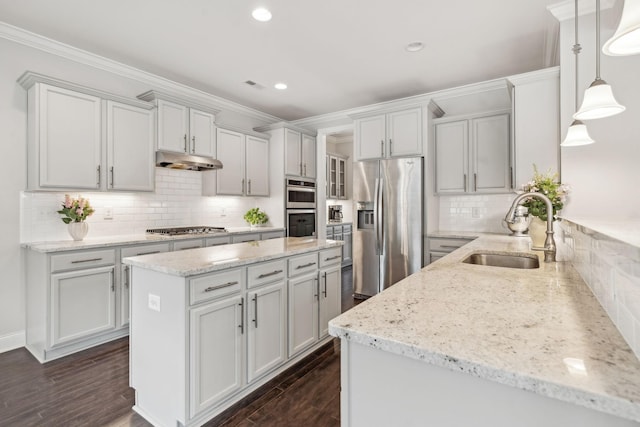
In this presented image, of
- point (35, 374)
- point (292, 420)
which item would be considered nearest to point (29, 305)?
point (35, 374)

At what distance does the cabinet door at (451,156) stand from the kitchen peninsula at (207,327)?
251cm

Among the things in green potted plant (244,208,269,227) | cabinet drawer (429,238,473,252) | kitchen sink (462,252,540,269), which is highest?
green potted plant (244,208,269,227)

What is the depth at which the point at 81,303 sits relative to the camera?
2.73 m

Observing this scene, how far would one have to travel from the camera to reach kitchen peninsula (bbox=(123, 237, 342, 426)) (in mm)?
1699

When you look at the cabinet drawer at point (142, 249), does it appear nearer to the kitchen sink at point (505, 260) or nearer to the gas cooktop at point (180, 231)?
the gas cooktop at point (180, 231)

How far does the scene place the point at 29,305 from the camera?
2.83 m

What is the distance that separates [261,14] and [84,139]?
1.98 m

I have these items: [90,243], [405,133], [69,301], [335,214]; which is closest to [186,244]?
[90,243]

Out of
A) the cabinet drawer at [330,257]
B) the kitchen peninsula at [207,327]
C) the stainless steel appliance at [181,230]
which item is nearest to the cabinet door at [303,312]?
the kitchen peninsula at [207,327]

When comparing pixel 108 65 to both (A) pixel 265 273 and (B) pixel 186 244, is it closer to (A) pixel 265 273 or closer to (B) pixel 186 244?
(B) pixel 186 244

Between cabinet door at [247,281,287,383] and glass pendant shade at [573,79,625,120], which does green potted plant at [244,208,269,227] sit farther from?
glass pendant shade at [573,79,625,120]

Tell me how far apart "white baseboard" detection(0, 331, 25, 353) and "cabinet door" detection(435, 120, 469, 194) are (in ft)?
14.9

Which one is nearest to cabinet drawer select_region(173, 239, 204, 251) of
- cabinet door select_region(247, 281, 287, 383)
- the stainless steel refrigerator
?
cabinet door select_region(247, 281, 287, 383)

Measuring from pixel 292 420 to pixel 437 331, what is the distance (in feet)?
4.68
